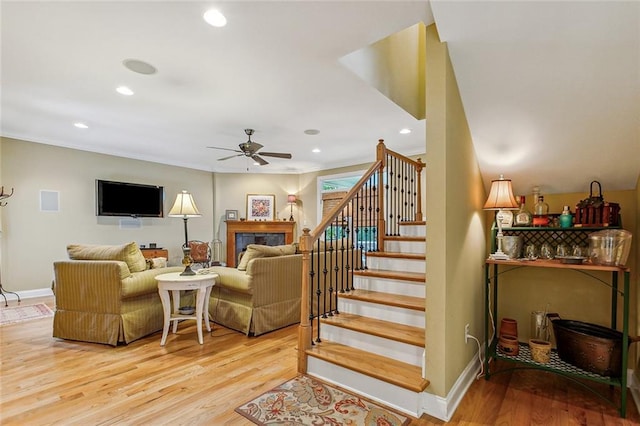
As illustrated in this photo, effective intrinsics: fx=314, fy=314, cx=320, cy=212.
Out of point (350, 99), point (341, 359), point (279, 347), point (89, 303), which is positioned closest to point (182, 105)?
point (350, 99)

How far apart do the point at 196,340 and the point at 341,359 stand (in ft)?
5.82

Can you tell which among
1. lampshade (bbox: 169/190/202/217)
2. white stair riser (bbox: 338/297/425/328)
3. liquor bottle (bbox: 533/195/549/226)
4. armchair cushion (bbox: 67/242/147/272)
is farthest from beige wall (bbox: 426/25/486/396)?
armchair cushion (bbox: 67/242/147/272)

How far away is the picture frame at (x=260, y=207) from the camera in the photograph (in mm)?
7914

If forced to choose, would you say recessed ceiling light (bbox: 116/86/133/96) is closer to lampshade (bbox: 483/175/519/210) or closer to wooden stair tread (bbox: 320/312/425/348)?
wooden stair tread (bbox: 320/312/425/348)

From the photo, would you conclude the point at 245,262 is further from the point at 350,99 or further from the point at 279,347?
the point at 350,99

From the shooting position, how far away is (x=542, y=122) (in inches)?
88.1

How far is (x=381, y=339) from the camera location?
240 centimetres

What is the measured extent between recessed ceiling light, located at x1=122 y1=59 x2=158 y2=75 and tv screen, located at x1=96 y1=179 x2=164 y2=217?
3806 millimetres

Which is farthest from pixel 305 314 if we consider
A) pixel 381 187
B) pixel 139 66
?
pixel 139 66

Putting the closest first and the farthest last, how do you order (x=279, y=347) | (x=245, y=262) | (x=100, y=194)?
(x=279, y=347) < (x=245, y=262) < (x=100, y=194)

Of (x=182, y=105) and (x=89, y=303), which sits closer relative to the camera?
(x=89, y=303)

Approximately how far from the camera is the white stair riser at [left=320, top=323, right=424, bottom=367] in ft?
7.38

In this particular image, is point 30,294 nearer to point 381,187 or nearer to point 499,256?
point 381,187

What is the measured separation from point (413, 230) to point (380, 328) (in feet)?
5.52
